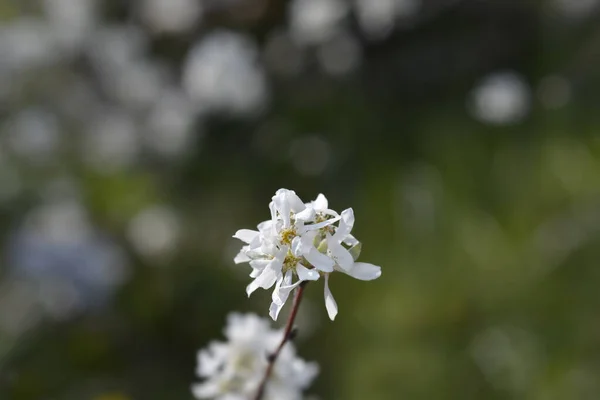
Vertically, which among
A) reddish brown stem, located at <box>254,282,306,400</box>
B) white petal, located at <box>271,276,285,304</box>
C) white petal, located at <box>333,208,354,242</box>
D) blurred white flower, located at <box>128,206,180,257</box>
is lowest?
white petal, located at <box>271,276,285,304</box>

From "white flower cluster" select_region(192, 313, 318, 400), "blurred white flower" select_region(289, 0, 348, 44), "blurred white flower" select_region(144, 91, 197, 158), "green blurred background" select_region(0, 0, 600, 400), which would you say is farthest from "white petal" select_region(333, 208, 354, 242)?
"blurred white flower" select_region(144, 91, 197, 158)

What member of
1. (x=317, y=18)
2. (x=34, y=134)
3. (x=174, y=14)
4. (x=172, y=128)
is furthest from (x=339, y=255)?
(x=174, y=14)

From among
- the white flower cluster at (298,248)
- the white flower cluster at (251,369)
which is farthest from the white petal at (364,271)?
the white flower cluster at (251,369)

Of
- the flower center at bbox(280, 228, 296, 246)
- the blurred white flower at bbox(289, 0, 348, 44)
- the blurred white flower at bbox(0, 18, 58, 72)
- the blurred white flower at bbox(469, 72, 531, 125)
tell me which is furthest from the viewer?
the blurred white flower at bbox(0, 18, 58, 72)

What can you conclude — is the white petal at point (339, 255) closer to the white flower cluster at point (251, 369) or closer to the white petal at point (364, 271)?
the white petal at point (364, 271)

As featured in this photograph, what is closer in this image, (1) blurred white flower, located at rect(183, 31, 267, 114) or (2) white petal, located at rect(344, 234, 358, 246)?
(2) white petal, located at rect(344, 234, 358, 246)

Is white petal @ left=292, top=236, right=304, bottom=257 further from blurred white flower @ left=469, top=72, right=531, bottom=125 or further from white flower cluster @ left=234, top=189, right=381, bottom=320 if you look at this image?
blurred white flower @ left=469, top=72, right=531, bottom=125

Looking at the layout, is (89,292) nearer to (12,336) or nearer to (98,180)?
(12,336)

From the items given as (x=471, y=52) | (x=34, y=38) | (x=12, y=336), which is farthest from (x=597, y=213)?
(x=34, y=38)
